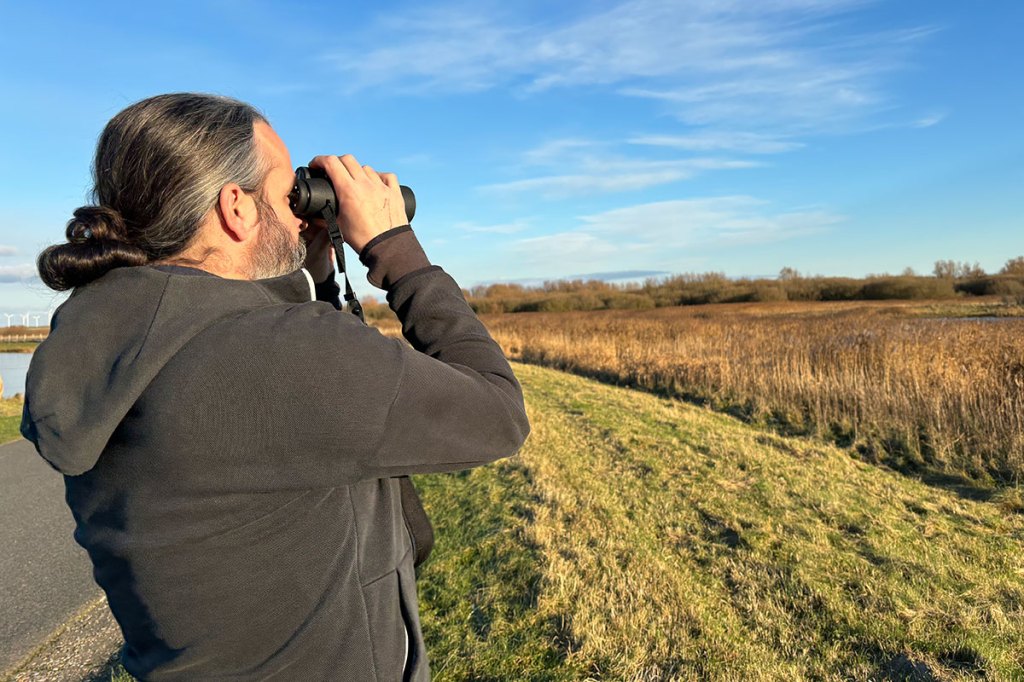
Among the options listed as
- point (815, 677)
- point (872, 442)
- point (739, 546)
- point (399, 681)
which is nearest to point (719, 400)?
point (872, 442)

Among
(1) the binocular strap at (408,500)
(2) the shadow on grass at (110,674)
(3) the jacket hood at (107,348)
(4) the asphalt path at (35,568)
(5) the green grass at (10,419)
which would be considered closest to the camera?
(3) the jacket hood at (107,348)

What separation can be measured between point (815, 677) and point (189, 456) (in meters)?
3.35

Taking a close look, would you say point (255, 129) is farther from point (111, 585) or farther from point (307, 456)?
point (111, 585)

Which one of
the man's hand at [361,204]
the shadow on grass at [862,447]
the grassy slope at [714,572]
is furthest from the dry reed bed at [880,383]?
the man's hand at [361,204]

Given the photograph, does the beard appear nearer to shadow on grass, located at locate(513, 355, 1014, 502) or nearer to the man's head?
the man's head

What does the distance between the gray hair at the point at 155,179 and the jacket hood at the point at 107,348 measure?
10 centimetres

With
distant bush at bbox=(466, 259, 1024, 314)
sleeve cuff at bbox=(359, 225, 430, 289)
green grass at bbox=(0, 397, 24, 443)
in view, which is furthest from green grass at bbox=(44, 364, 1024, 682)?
distant bush at bbox=(466, 259, 1024, 314)

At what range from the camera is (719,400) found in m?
13.6

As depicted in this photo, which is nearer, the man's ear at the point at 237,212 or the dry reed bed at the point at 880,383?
the man's ear at the point at 237,212

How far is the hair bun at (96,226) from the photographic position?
3.69 feet

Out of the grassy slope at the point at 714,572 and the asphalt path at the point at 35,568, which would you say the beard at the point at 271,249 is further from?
the asphalt path at the point at 35,568

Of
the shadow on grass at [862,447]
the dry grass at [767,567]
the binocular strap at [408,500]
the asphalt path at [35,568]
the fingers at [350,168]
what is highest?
the fingers at [350,168]

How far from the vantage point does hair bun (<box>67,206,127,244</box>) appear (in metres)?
1.12

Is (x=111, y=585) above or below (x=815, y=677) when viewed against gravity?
above
